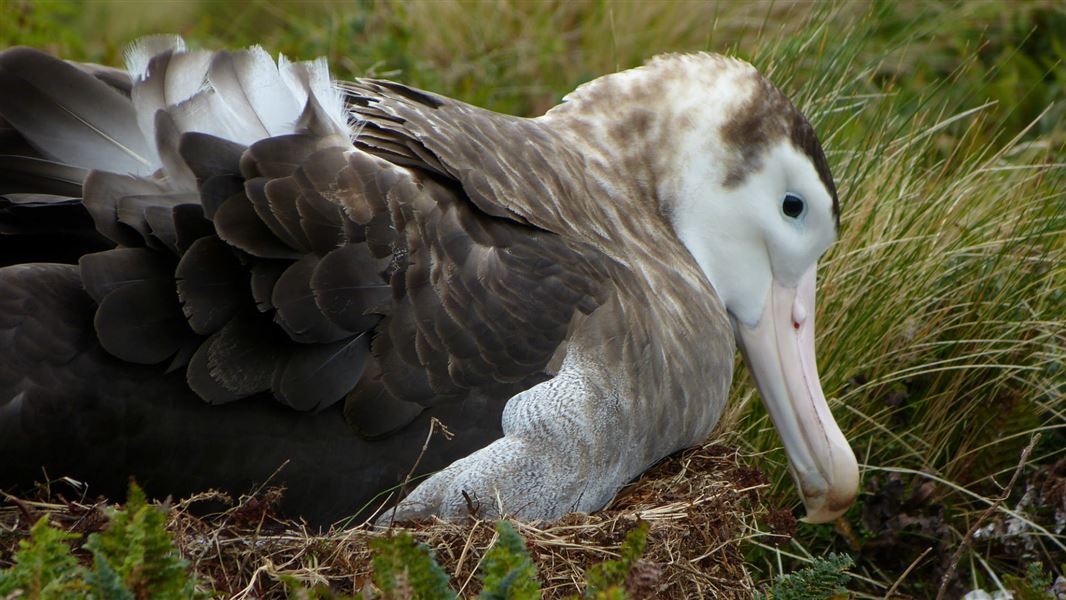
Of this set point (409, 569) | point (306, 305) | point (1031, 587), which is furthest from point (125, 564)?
point (1031, 587)

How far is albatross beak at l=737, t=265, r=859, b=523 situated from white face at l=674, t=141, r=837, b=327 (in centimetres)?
5

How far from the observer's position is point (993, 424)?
4285 millimetres

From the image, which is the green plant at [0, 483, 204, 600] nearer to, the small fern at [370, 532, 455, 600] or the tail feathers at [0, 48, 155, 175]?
the small fern at [370, 532, 455, 600]

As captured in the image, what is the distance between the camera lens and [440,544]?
319cm

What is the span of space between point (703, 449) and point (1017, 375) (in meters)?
1.14

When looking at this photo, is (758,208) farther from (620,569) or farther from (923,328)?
(620,569)

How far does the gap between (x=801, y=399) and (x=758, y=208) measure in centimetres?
58

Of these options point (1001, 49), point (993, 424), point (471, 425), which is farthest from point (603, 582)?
point (1001, 49)

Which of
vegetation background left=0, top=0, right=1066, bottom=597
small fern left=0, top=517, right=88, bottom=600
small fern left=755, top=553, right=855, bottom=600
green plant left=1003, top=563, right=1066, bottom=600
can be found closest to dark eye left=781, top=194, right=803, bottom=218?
vegetation background left=0, top=0, right=1066, bottom=597

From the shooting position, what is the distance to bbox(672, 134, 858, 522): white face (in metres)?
3.97

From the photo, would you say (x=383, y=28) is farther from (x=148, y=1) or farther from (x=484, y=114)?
(x=484, y=114)

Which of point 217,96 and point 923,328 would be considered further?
point 923,328

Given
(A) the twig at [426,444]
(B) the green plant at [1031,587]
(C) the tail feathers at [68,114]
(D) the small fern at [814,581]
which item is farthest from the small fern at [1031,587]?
(C) the tail feathers at [68,114]

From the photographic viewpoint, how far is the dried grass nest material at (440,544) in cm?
309
